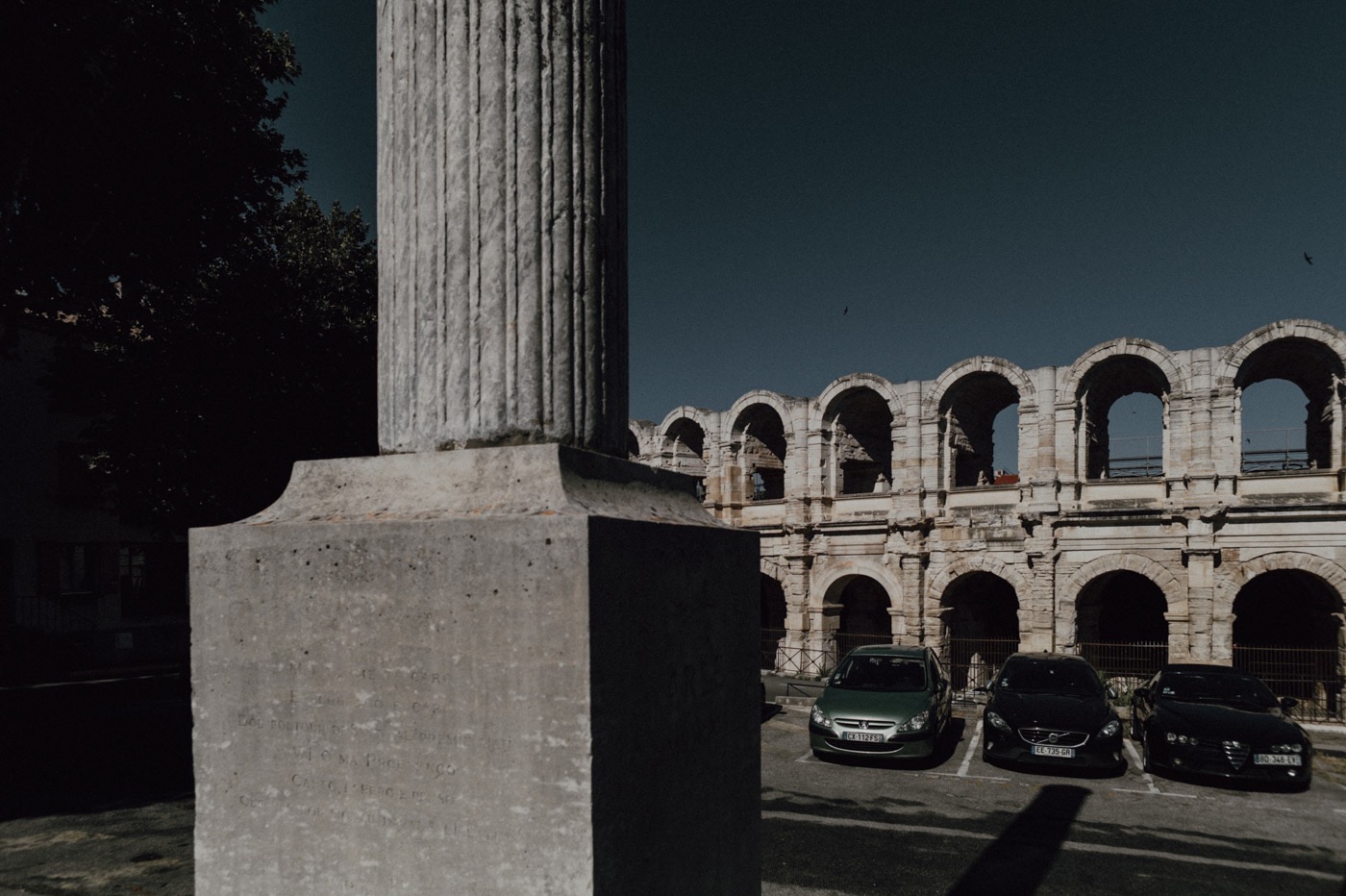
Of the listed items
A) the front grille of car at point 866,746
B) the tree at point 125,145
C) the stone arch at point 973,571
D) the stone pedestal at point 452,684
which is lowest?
the front grille of car at point 866,746

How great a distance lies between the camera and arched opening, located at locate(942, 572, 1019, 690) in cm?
2214

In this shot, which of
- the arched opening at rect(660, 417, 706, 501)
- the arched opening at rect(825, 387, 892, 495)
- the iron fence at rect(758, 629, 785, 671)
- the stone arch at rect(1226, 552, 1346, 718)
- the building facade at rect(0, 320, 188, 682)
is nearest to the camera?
the stone arch at rect(1226, 552, 1346, 718)

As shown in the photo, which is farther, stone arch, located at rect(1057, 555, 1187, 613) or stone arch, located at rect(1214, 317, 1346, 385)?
stone arch, located at rect(1057, 555, 1187, 613)

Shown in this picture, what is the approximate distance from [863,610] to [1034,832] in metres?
16.5

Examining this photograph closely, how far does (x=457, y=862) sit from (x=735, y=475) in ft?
79.0

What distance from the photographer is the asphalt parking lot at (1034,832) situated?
7.71 meters

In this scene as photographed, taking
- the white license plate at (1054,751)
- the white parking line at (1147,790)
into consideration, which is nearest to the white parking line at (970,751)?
the white license plate at (1054,751)

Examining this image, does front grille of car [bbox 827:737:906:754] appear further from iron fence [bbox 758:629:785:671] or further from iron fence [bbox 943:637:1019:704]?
iron fence [bbox 758:629:785:671]

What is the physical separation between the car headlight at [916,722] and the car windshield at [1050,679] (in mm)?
1540

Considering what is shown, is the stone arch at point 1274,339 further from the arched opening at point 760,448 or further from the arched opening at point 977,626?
the arched opening at point 760,448

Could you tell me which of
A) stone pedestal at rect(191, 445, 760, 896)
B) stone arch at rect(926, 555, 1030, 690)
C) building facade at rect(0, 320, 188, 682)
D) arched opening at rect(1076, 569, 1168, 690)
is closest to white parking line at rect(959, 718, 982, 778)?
stone arch at rect(926, 555, 1030, 690)

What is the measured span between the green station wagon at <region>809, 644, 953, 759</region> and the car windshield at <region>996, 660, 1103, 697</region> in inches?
44.6

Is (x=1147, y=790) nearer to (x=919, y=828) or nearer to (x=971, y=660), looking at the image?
(x=919, y=828)

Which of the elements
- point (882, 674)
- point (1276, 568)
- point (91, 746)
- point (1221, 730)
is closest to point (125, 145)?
point (91, 746)
